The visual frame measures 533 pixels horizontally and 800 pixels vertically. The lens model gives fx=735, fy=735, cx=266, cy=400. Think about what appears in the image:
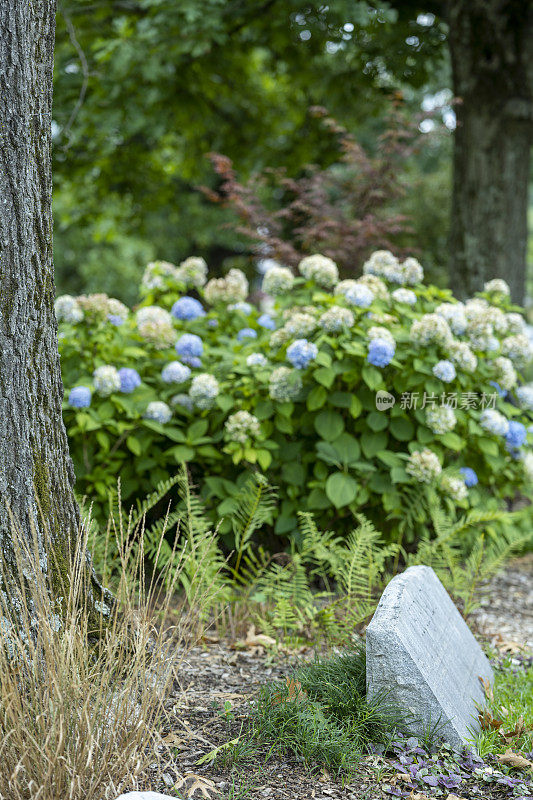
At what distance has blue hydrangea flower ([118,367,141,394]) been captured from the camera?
388 centimetres

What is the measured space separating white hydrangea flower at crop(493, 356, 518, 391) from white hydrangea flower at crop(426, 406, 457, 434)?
570mm

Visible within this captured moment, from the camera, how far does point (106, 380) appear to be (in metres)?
3.80

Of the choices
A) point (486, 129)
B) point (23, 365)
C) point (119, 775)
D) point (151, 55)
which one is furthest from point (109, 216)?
point (119, 775)

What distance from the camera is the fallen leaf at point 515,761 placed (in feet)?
7.55

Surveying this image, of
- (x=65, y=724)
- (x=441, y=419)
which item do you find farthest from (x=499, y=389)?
(x=65, y=724)

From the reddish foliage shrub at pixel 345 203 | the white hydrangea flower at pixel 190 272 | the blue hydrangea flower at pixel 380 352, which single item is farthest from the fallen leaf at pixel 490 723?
the reddish foliage shrub at pixel 345 203

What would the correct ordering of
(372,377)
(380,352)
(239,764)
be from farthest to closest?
(372,377) → (380,352) → (239,764)

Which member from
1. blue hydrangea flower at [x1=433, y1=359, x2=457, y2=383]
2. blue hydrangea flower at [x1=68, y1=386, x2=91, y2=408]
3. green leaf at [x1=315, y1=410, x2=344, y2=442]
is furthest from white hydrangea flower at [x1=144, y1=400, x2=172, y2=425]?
blue hydrangea flower at [x1=433, y1=359, x2=457, y2=383]

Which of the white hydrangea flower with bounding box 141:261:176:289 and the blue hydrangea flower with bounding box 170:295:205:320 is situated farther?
the white hydrangea flower with bounding box 141:261:176:289

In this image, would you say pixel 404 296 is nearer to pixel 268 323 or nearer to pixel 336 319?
pixel 336 319

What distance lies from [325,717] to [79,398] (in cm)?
201

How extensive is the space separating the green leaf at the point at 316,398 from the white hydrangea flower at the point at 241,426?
0.29 metres

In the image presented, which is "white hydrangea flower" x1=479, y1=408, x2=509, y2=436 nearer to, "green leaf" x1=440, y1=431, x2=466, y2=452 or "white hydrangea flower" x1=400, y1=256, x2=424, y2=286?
"green leaf" x1=440, y1=431, x2=466, y2=452

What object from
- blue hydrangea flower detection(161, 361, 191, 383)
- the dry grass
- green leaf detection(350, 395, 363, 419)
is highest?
blue hydrangea flower detection(161, 361, 191, 383)
